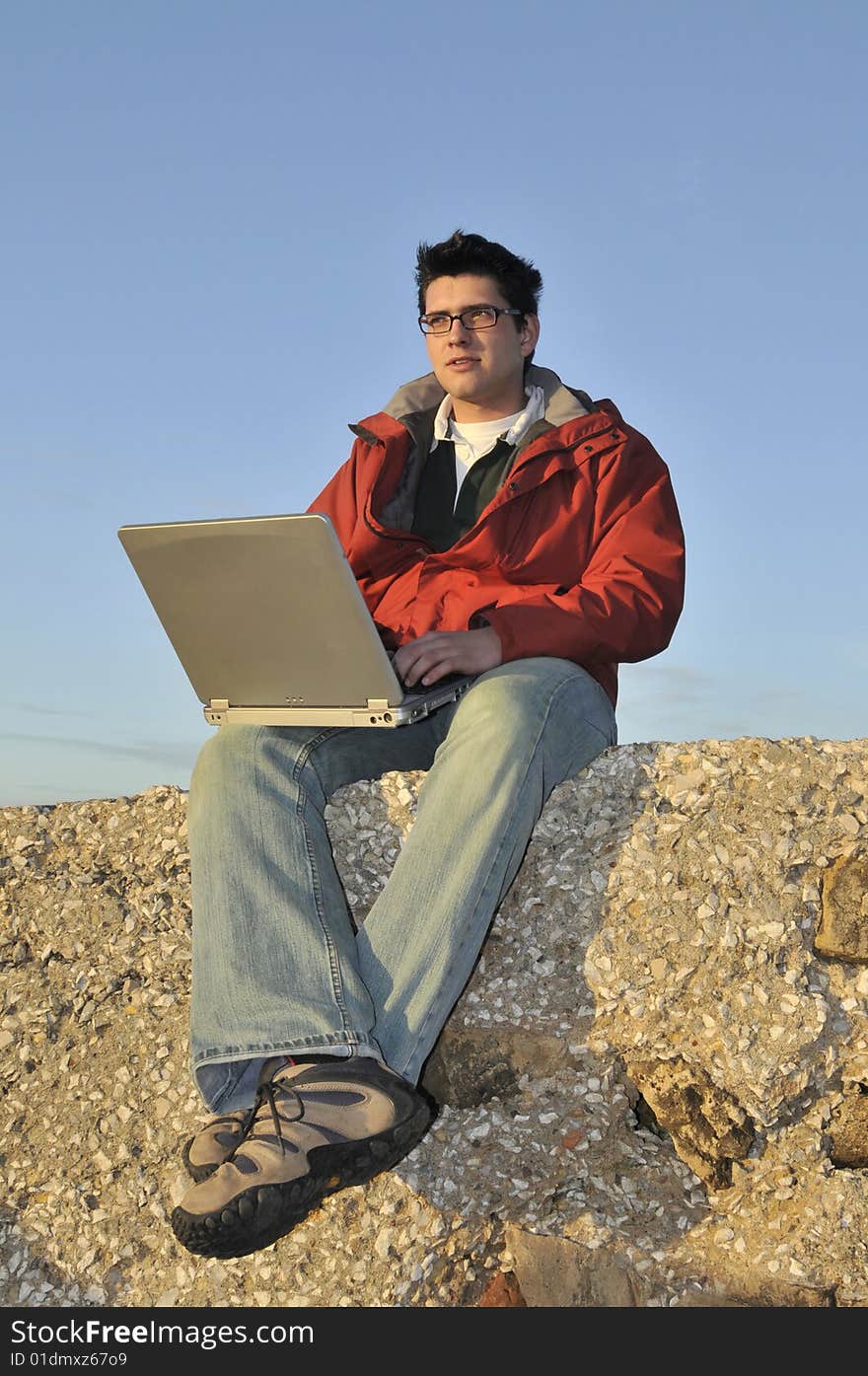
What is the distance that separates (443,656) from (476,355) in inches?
48.6

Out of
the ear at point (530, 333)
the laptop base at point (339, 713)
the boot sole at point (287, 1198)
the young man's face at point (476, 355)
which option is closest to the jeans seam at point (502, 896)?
the boot sole at point (287, 1198)

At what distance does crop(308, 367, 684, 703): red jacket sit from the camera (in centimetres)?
332

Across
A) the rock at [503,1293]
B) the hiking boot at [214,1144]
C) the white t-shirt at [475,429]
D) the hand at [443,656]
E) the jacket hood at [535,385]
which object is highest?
the jacket hood at [535,385]

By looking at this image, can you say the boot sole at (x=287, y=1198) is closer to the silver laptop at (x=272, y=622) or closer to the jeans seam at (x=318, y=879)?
the jeans seam at (x=318, y=879)

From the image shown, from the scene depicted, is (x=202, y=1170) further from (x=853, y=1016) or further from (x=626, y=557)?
(x=626, y=557)

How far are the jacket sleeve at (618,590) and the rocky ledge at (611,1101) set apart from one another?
362mm

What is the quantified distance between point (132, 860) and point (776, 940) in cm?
202

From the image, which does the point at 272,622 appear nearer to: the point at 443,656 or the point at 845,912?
the point at 443,656

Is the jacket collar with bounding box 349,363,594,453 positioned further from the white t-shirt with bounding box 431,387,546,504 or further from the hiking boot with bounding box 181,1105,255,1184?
the hiking boot with bounding box 181,1105,255,1184

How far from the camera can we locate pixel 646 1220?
10.1 feet

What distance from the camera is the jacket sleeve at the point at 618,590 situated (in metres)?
3.25

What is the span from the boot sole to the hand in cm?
109
